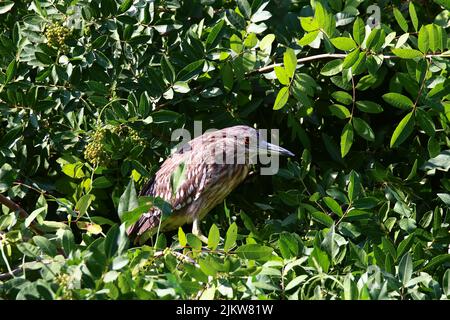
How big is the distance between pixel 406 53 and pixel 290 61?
55cm

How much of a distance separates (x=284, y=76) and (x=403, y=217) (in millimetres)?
901

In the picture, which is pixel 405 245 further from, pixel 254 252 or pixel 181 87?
pixel 181 87

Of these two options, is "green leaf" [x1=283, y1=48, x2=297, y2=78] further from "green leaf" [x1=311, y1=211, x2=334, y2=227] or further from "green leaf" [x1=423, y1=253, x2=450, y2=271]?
"green leaf" [x1=423, y1=253, x2=450, y2=271]

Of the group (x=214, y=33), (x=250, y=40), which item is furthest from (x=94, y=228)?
(x=250, y=40)

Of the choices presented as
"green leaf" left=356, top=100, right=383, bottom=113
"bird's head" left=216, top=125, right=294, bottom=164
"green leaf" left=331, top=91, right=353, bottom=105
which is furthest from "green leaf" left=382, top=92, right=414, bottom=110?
"bird's head" left=216, top=125, right=294, bottom=164

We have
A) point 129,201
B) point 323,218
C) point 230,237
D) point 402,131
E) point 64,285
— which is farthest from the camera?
point 402,131

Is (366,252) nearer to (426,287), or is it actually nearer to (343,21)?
(426,287)

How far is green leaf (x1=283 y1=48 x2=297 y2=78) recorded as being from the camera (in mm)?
4770

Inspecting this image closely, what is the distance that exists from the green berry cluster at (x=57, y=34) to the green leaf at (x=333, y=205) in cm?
157

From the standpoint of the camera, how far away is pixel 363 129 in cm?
500

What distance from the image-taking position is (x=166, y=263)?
12.9 feet

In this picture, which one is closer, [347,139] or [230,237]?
[230,237]

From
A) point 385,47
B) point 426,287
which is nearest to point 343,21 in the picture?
point 385,47

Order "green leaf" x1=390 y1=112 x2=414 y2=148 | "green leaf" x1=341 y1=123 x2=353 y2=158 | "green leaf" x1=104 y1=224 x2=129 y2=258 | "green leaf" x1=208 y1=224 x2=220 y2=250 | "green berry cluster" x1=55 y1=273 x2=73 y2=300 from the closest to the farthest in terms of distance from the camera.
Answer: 1. "green berry cluster" x1=55 y1=273 x2=73 y2=300
2. "green leaf" x1=104 y1=224 x2=129 y2=258
3. "green leaf" x1=208 y1=224 x2=220 y2=250
4. "green leaf" x1=390 y1=112 x2=414 y2=148
5. "green leaf" x1=341 y1=123 x2=353 y2=158
